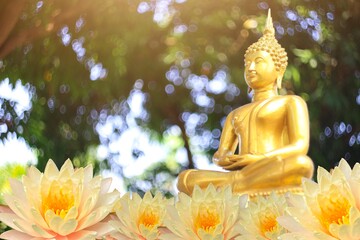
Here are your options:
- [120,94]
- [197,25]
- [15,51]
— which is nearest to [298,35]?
[197,25]

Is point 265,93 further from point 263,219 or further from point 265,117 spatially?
point 263,219

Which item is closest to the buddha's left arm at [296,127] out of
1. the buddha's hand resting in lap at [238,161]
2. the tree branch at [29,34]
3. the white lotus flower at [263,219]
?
the buddha's hand resting in lap at [238,161]

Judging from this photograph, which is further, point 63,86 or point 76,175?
point 63,86

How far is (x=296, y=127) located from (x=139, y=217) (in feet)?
7.77

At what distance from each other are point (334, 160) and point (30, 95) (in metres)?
2.60

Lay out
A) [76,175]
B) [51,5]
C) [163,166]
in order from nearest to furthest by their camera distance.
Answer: [76,175] → [51,5] → [163,166]

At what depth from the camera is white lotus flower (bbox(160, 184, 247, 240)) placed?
49 cm

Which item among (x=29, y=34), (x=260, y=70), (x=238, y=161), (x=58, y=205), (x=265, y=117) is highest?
(x=29, y=34)

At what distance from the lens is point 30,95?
542 centimetres

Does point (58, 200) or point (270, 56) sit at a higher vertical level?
point (270, 56)

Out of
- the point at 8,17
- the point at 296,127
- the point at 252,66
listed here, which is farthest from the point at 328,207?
the point at 8,17

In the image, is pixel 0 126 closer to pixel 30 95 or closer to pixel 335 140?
→ pixel 30 95

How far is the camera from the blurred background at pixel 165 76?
5.20 meters

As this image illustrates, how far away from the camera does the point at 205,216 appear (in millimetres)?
508
